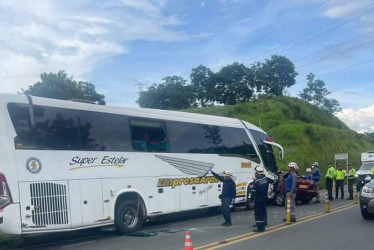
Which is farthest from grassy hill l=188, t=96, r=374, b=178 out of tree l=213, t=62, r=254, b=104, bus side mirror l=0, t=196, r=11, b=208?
bus side mirror l=0, t=196, r=11, b=208

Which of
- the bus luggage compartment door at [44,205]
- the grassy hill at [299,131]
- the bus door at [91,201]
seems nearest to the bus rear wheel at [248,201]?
the bus door at [91,201]

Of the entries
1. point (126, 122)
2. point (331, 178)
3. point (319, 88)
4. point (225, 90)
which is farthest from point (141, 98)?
point (126, 122)

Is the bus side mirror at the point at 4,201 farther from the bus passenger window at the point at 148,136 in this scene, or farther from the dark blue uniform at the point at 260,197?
the dark blue uniform at the point at 260,197

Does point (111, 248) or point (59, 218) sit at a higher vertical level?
point (59, 218)

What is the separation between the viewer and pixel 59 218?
390 inches

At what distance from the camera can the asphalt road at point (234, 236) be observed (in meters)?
9.24

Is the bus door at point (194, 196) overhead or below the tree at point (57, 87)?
below

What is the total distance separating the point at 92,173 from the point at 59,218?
1.45 m

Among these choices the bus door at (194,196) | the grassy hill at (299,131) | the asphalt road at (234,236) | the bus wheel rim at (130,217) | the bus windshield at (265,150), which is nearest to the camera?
the asphalt road at (234,236)

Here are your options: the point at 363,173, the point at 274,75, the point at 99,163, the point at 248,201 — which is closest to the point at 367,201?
the point at 248,201

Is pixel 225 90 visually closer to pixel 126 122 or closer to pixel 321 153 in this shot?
pixel 321 153

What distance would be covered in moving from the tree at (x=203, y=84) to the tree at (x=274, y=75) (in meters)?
9.39

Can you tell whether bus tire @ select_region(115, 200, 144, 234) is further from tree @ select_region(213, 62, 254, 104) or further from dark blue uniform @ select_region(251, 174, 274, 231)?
tree @ select_region(213, 62, 254, 104)

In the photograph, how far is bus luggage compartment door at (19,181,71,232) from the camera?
930 cm
